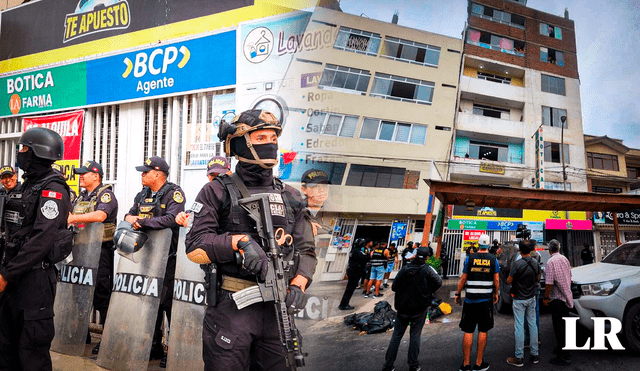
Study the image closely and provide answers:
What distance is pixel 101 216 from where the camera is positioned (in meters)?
4.00

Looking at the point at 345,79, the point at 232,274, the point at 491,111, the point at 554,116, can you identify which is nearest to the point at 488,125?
the point at 491,111

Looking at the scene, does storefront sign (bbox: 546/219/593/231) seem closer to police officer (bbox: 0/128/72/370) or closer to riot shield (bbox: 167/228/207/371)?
riot shield (bbox: 167/228/207/371)

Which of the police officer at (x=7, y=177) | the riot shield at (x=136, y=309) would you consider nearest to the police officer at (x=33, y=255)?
the riot shield at (x=136, y=309)

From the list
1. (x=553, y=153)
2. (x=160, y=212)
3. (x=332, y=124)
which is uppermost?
(x=553, y=153)

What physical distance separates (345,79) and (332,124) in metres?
0.38

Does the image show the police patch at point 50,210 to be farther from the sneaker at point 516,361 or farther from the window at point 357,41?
the sneaker at point 516,361

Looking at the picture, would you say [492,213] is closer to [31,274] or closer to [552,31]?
[552,31]

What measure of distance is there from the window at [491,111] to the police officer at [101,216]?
16.9ft

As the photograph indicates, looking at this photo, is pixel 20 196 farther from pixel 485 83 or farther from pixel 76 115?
pixel 485 83

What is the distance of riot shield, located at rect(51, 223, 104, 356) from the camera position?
3.89m

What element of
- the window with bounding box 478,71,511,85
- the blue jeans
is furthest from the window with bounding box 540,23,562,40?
the blue jeans

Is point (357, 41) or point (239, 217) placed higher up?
point (357, 41)

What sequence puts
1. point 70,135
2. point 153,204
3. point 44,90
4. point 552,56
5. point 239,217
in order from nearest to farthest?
1. point 239,217
2. point 153,204
3. point 552,56
4. point 70,135
5. point 44,90

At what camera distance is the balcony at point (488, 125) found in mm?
6051
